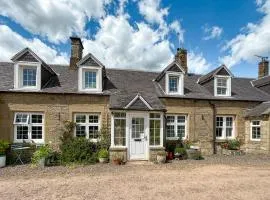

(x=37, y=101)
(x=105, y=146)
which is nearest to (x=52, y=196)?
(x=105, y=146)

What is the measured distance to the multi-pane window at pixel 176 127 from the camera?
16094 millimetres

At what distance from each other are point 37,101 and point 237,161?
13.2 meters

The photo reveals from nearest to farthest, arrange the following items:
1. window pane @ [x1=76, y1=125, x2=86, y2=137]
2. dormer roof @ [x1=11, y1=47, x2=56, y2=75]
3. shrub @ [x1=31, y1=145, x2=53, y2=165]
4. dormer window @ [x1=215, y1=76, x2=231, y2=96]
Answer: shrub @ [x1=31, y1=145, x2=53, y2=165], dormer roof @ [x1=11, y1=47, x2=56, y2=75], window pane @ [x1=76, y1=125, x2=86, y2=137], dormer window @ [x1=215, y1=76, x2=231, y2=96]

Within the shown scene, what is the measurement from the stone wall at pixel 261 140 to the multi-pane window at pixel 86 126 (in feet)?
38.3

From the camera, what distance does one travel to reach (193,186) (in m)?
8.45

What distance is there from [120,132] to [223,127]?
338 inches

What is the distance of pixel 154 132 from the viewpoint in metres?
14.1

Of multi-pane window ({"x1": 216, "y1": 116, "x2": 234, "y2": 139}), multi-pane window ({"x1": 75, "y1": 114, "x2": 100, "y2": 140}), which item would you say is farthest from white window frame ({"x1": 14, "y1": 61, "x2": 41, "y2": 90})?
multi-pane window ({"x1": 216, "y1": 116, "x2": 234, "y2": 139})

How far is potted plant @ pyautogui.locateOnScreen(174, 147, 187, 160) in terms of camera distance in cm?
1451

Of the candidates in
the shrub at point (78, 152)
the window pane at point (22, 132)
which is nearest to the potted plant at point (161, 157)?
the shrub at point (78, 152)

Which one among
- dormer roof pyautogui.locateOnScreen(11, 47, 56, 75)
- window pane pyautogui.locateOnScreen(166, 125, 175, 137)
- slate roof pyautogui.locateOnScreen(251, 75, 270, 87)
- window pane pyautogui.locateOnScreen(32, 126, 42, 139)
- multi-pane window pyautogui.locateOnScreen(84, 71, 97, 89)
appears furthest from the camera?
slate roof pyautogui.locateOnScreen(251, 75, 270, 87)

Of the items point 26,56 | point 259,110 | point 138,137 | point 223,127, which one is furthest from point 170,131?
point 26,56

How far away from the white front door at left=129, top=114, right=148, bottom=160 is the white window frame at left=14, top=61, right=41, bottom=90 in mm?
6547

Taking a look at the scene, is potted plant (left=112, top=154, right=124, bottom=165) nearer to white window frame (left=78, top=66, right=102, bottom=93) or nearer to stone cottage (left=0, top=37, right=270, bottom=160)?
stone cottage (left=0, top=37, right=270, bottom=160)
